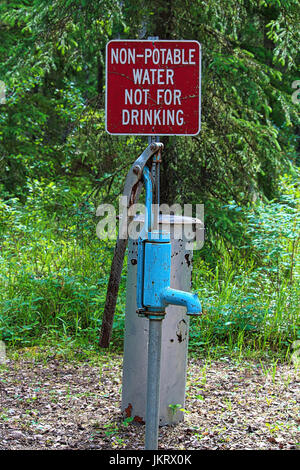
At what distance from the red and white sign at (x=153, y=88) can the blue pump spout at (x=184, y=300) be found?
0.96 m

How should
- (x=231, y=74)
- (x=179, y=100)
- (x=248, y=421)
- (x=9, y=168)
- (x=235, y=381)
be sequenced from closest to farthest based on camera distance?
(x=179, y=100) → (x=248, y=421) → (x=235, y=381) → (x=231, y=74) → (x=9, y=168)

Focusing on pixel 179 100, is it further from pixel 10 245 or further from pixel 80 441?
pixel 10 245

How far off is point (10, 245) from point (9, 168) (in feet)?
9.27

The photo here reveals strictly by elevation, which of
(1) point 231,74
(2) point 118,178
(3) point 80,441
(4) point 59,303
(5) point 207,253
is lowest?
(3) point 80,441

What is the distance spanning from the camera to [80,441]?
3.21m

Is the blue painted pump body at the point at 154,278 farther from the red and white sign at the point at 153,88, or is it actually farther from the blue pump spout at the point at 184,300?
the red and white sign at the point at 153,88

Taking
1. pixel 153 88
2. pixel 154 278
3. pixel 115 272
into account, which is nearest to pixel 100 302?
pixel 115 272

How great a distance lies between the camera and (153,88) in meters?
3.07

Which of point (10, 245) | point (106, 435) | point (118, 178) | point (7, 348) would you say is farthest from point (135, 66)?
point (10, 245)

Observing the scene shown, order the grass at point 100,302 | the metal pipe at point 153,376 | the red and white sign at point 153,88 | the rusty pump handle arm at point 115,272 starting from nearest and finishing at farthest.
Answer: the metal pipe at point 153,376 < the red and white sign at point 153,88 < the rusty pump handle arm at point 115,272 < the grass at point 100,302

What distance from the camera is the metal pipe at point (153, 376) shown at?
2.41 metres

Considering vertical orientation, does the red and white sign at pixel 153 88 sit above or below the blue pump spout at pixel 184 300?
above

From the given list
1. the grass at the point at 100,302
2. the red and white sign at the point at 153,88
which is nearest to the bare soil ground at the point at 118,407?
the grass at the point at 100,302

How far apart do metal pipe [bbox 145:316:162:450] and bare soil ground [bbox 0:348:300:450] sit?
73 cm
